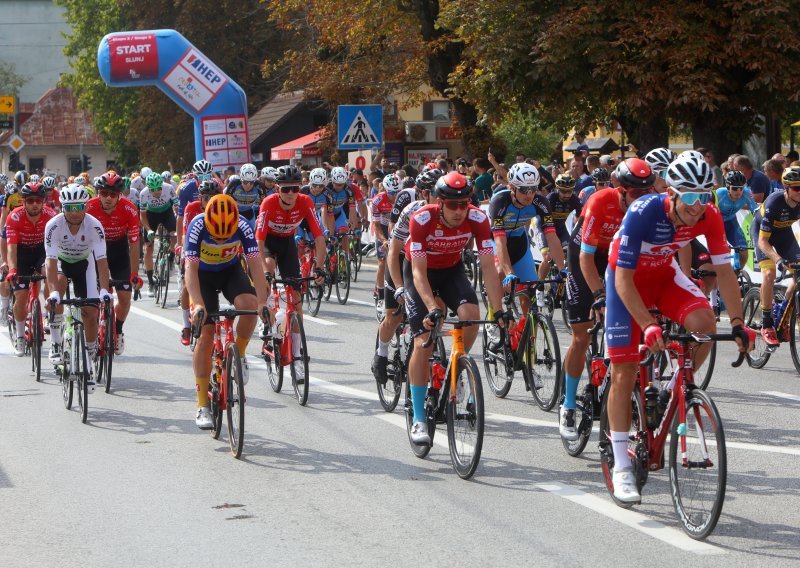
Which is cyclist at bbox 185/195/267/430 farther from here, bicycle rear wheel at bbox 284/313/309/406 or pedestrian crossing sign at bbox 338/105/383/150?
pedestrian crossing sign at bbox 338/105/383/150

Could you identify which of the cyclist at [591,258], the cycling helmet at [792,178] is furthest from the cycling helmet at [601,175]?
the cyclist at [591,258]

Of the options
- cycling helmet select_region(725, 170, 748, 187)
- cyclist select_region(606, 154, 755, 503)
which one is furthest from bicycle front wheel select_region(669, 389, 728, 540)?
cycling helmet select_region(725, 170, 748, 187)

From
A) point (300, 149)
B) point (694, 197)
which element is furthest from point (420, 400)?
point (300, 149)

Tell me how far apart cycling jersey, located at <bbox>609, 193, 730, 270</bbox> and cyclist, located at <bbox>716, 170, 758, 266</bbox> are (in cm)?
884

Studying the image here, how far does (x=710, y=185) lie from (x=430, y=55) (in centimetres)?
2705

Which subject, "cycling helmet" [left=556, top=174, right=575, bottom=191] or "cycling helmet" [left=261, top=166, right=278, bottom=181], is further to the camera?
"cycling helmet" [left=261, top=166, right=278, bottom=181]

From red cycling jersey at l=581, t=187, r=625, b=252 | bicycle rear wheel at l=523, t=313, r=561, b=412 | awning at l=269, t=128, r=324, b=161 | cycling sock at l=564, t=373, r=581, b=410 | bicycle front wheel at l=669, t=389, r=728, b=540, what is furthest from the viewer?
awning at l=269, t=128, r=324, b=161

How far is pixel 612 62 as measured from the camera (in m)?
23.8

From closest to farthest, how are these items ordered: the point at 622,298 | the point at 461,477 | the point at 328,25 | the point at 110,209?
the point at 622,298 < the point at 461,477 < the point at 110,209 < the point at 328,25

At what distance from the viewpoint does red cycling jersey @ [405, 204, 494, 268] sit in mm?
8500

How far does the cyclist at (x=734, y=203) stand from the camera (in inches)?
618

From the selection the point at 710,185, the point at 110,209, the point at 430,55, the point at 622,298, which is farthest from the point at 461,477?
the point at 430,55

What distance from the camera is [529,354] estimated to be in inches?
416

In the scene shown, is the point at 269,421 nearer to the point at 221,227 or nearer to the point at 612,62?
the point at 221,227
